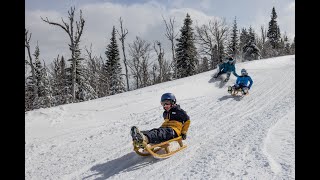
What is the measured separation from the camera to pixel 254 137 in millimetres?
6504

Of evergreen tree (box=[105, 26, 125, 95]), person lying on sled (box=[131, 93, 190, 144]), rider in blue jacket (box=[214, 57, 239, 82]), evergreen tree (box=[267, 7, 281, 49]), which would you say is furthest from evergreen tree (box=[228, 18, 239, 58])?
person lying on sled (box=[131, 93, 190, 144])

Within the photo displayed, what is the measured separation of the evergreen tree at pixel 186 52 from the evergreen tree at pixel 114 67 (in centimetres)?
778

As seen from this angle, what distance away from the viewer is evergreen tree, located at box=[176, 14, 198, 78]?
1412 inches

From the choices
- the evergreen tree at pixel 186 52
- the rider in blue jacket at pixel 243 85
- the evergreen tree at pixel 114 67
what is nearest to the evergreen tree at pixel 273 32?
the evergreen tree at pixel 186 52

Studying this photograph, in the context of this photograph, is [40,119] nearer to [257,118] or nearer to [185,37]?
[257,118]

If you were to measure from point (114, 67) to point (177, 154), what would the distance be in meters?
33.3

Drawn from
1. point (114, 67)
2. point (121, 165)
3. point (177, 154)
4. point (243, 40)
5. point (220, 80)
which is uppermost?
point (243, 40)

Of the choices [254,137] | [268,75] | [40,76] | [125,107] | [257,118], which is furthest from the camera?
[40,76]

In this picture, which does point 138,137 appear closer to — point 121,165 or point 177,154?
point 121,165

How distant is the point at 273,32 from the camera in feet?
182

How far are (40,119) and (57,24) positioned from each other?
35.9 ft

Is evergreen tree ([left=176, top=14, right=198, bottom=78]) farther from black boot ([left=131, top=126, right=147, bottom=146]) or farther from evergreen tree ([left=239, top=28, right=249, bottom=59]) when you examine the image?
black boot ([left=131, top=126, right=147, bottom=146])

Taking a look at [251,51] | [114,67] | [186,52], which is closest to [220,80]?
[186,52]
